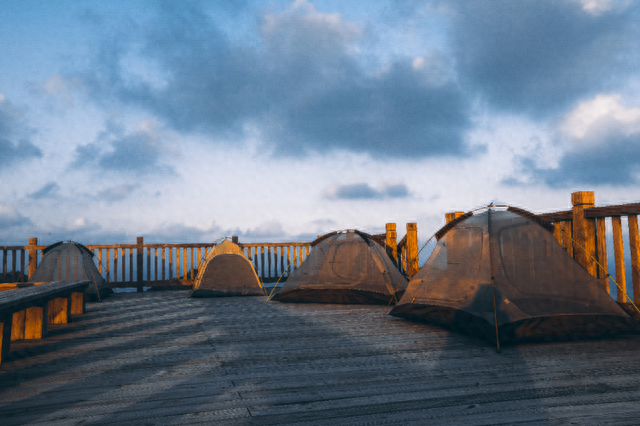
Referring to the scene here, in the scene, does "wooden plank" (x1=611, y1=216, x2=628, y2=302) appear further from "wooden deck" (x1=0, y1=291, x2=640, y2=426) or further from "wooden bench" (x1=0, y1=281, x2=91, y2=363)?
"wooden bench" (x1=0, y1=281, x2=91, y2=363)

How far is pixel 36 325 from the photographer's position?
4.32 meters

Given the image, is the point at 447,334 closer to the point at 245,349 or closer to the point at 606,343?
the point at 606,343

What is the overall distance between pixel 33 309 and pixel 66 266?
483 centimetres

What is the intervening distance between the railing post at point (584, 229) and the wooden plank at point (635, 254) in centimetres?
41

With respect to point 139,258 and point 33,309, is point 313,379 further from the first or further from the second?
point 139,258

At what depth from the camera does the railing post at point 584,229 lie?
4.59 meters

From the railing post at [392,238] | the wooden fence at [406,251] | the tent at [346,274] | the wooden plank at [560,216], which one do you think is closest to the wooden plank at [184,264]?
the wooden fence at [406,251]


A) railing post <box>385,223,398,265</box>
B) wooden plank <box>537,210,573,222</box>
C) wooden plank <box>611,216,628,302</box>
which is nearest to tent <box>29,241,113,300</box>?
railing post <box>385,223,398,265</box>

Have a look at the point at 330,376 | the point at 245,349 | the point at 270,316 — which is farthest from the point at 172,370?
the point at 270,316

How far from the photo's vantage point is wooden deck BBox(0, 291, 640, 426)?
2.15 m

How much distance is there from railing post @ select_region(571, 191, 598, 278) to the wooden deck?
1090mm

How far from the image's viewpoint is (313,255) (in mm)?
7395

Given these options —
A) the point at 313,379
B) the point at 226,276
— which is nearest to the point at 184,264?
the point at 226,276

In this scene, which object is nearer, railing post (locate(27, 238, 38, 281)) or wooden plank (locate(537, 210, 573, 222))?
wooden plank (locate(537, 210, 573, 222))
